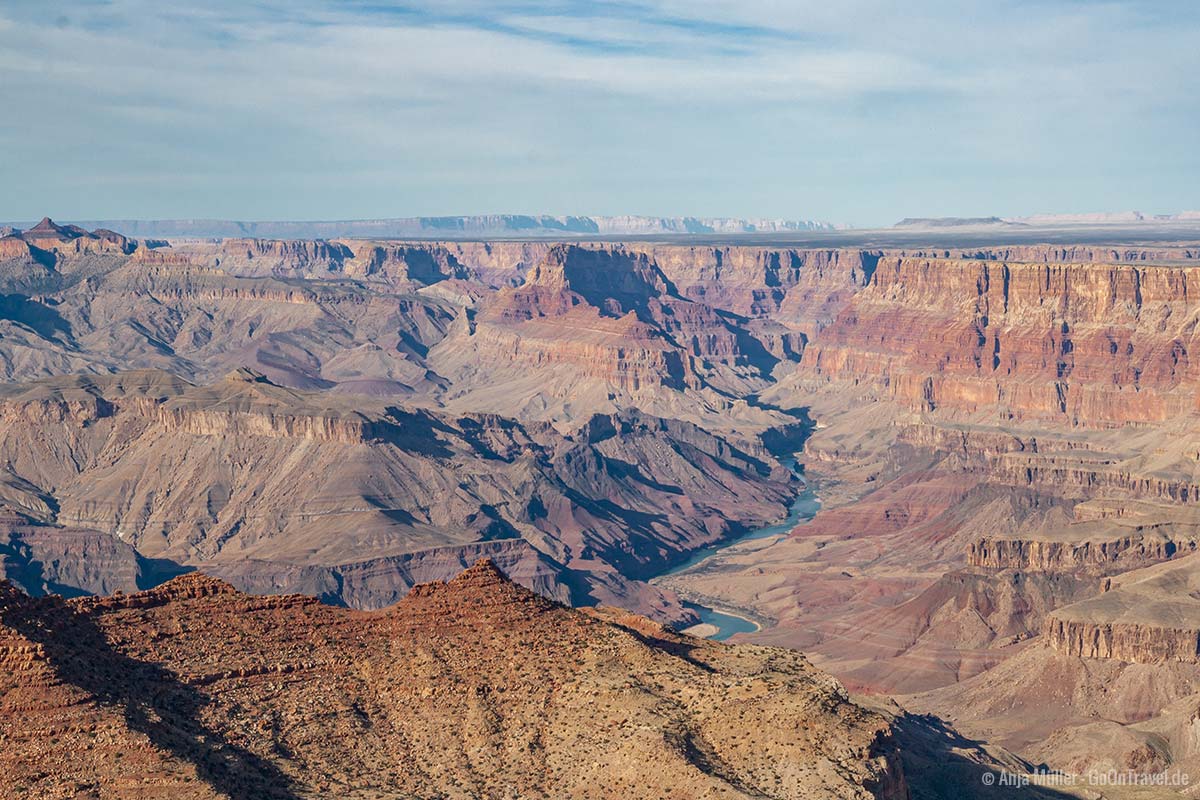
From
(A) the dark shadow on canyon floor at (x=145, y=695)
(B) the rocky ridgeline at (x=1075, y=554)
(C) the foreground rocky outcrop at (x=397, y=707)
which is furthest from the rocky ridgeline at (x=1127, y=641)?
(A) the dark shadow on canyon floor at (x=145, y=695)

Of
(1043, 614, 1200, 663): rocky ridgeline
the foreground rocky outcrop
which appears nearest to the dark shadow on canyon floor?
the foreground rocky outcrop

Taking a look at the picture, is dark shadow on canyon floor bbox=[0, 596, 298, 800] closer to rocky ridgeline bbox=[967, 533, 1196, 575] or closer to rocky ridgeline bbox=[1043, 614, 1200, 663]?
rocky ridgeline bbox=[1043, 614, 1200, 663]

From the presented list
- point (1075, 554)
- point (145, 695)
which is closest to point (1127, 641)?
point (1075, 554)

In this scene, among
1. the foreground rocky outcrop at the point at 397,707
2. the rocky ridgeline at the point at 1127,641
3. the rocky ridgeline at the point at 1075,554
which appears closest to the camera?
the foreground rocky outcrop at the point at 397,707

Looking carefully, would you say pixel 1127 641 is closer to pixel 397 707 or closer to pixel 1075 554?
pixel 1075 554

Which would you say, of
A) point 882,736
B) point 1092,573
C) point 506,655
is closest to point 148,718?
point 506,655

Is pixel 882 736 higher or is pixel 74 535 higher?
pixel 882 736

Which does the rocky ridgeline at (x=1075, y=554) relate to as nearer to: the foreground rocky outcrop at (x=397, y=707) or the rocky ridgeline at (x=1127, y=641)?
the rocky ridgeline at (x=1127, y=641)

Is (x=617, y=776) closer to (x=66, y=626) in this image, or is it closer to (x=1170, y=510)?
(x=66, y=626)

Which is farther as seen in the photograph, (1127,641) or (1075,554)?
(1075,554)
